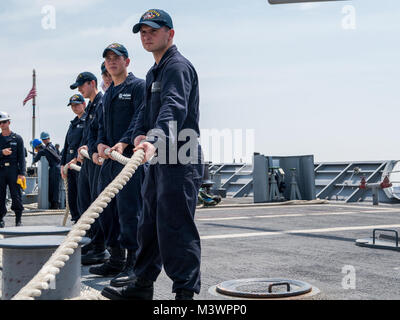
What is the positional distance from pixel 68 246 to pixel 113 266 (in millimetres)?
2224

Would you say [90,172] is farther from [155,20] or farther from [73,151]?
[155,20]

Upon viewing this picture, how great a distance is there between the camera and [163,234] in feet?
9.82

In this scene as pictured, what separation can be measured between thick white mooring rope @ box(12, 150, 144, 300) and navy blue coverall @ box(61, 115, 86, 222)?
3.88 m

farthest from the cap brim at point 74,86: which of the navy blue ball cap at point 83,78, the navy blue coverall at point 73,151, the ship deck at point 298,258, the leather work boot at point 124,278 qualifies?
the leather work boot at point 124,278

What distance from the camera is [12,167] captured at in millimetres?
8422

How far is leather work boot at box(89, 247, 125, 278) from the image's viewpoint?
179 inches

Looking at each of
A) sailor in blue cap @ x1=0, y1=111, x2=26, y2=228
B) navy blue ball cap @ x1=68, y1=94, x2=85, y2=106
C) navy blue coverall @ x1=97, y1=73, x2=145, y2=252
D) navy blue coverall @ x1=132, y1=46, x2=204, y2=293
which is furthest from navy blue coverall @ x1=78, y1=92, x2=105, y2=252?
sailor in blue cap @ x1=0, y1=111, x2=26, y2=228

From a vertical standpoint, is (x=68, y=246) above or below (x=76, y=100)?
below

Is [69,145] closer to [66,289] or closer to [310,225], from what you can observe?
[66,289]

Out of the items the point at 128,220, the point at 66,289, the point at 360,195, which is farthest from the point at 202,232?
the point at 360,195

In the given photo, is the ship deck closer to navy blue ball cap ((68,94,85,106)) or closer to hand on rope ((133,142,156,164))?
hand on rope ((133,142,156,164))

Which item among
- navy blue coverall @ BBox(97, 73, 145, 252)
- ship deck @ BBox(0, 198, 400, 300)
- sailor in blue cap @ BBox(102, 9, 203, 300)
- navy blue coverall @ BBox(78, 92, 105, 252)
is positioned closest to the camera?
sailor in blue cap @ BBox(102, 9, 203, 300)

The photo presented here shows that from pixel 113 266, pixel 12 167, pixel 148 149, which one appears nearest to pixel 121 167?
pixel 113 266
